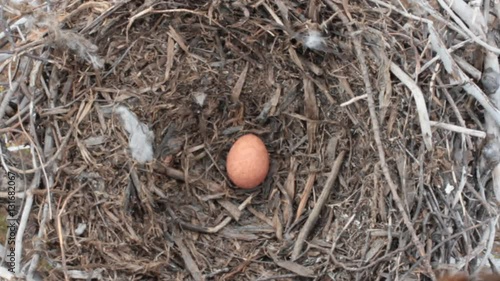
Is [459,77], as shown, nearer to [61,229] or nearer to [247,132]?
[247,132]

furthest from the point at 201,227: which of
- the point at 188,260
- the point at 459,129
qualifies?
the point at 459,129

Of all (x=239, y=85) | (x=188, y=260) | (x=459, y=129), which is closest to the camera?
(x=459, y=129)

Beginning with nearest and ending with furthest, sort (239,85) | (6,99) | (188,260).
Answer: (6,99) → (188,260) → (239,85)

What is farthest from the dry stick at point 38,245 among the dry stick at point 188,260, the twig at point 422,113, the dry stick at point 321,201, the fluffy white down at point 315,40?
the twig at point 422,113

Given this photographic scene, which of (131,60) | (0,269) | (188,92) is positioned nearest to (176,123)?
(188,92)

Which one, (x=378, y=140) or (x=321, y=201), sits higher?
(x=378, y=140)

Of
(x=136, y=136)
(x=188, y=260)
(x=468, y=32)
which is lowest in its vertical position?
(x=188, y=260)
